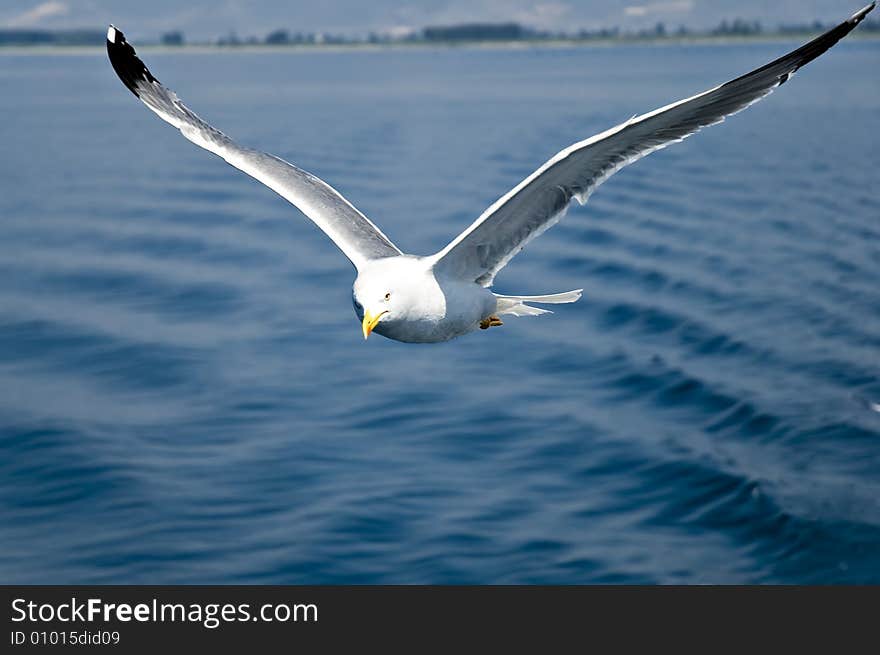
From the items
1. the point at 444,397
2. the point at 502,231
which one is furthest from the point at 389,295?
the point at 444,397

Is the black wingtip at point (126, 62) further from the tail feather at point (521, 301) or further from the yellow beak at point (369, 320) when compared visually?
the yellow beak at point (369, 320)

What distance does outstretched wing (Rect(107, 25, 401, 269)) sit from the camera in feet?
40.3

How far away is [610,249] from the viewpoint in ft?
92.2

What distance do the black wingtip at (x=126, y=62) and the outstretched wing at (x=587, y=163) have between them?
5395 millimetres

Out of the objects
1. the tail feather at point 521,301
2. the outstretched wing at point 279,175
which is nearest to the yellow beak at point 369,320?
the outstretched wing at point 279,175

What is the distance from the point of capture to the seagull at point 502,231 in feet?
34.2

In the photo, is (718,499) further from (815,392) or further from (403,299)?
(403,299)

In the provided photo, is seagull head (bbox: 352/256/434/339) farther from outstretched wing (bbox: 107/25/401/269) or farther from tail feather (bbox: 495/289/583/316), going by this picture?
tail feather (bbox: 495/289/583/316)

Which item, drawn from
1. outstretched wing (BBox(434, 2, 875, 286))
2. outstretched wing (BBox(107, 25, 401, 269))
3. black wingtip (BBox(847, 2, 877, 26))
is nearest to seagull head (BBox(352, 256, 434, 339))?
outstretched wing (BBox(434, 2, 875, 286))

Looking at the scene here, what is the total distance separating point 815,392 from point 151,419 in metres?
10.4

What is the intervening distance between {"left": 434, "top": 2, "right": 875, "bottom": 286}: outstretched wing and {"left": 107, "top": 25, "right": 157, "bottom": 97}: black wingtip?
17.7ft

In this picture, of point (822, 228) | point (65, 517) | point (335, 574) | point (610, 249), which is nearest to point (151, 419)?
point (65, 517)

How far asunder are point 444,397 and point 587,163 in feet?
32.9

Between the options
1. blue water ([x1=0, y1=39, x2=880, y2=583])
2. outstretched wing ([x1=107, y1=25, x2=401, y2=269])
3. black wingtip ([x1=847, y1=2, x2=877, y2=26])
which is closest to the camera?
black wingtip ([x1=847, y1=2, x2=877, y2=26])
